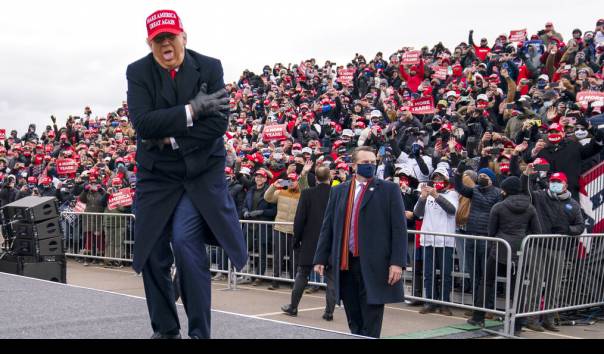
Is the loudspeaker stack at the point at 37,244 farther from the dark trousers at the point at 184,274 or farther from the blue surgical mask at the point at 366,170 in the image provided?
the dark trousers at the point at 184,274

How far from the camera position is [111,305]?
4.74 m

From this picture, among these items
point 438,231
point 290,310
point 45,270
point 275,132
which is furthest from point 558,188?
point 275,132

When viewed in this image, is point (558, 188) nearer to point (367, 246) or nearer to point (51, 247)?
point (367, 246)

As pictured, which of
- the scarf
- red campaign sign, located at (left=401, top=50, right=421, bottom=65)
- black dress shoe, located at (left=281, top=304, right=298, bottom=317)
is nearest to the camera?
the scarf

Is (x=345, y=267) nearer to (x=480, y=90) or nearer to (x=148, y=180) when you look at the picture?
(x=148, y=180)

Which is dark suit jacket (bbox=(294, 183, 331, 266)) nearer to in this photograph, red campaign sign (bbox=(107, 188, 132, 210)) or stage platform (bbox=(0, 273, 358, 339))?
stage platform (bbox=(0, 273, 358, 339))

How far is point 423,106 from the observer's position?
13.9 m

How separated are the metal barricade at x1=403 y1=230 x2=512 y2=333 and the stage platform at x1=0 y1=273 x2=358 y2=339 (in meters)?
4.23

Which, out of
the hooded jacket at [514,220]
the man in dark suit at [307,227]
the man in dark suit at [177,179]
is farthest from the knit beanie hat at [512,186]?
the man in dark suit at [177,179]

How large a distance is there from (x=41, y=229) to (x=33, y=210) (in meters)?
0.28

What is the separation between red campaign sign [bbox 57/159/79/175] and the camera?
1809cm

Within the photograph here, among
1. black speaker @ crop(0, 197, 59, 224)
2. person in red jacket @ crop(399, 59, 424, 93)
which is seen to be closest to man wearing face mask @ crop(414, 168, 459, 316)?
black speaker @ crop(0, 197, 59, 224)

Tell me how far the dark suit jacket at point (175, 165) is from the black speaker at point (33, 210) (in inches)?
254

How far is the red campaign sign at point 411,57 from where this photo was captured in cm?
1784
